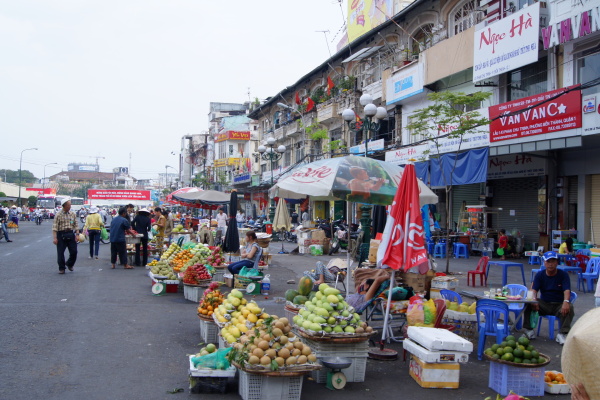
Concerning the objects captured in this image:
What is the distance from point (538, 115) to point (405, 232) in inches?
455

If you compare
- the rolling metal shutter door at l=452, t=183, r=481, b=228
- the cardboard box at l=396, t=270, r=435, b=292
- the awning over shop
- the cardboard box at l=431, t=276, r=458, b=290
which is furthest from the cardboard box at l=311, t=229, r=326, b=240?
the cardboard box at l=396, t=270, r=435, b=292

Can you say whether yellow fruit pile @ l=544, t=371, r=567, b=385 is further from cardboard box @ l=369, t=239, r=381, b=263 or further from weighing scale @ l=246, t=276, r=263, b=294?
weighing scale @ l=246, t=276, r=263, b=294

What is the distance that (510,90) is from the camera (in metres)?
20.3

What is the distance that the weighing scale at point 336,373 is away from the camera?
596 centimetres

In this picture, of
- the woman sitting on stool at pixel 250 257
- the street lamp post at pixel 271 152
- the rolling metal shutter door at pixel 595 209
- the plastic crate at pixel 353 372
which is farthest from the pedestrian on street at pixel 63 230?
the rolling metal shutter door at pixel 595 209

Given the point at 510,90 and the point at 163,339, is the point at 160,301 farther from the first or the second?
the point at 510,90

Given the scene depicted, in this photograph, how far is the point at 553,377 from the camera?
628 cm

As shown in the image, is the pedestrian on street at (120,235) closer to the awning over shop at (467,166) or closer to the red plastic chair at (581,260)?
the awning over shop at (467,166)

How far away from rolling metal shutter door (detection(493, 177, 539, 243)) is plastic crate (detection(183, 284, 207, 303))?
1455cm

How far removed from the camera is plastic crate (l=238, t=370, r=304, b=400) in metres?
5.44

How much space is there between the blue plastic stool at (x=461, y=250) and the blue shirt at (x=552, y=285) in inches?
520

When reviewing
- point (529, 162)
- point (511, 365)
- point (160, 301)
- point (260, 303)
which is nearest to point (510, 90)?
point (529, 162)

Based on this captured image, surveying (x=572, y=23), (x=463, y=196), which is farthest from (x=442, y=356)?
(x=463, y=196)

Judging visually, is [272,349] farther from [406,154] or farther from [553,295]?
[406,154]
